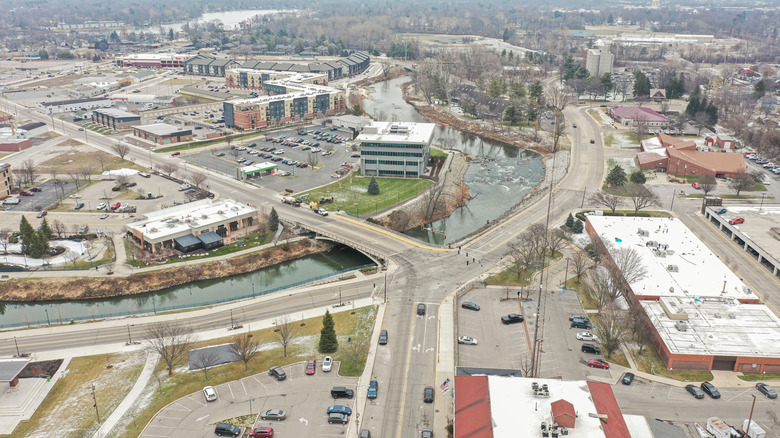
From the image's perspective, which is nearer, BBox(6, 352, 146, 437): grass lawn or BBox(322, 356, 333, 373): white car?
BBox(6, 352, 146, 437): grass lawn

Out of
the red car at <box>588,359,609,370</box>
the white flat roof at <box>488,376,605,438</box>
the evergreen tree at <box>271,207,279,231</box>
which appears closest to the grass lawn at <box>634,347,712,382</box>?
the red car at <box>588,359,609,370</box>

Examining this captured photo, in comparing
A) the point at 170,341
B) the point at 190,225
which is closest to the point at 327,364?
the point at 170,341

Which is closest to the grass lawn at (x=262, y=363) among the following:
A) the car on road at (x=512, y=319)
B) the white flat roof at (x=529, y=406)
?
the car on road at (x=512, y=319)

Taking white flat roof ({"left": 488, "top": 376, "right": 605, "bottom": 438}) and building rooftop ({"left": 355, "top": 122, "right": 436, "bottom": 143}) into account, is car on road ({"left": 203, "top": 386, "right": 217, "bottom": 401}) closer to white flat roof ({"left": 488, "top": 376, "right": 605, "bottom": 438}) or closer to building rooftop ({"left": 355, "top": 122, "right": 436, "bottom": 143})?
white flat roof ({"left": 488, "top": 376, "right": 605, "bottom": 438})

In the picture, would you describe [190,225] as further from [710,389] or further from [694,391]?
[710,389]

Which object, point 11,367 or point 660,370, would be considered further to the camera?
point 660,370

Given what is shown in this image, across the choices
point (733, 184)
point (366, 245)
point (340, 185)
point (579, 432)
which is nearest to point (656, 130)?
point (733, 184)
